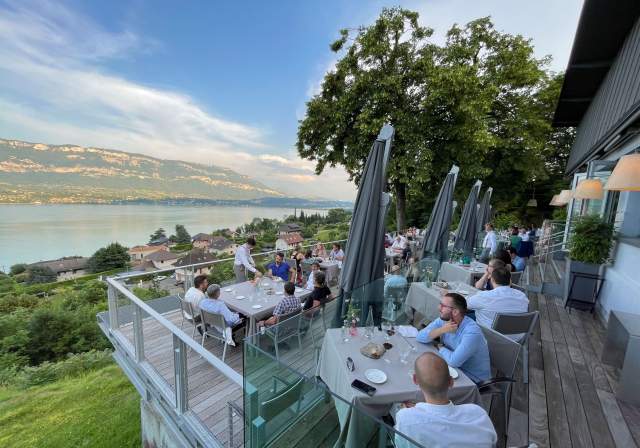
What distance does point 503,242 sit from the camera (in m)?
10.9

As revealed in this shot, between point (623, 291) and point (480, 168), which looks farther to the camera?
point (480, 168)

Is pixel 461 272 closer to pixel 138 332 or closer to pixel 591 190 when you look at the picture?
pixel 591 190

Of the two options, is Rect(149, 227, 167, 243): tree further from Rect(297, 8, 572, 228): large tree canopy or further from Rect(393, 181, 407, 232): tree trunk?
Rect(393, 181, 407, 232): tree trunk

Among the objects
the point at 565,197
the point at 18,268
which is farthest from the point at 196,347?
the point at 18,268

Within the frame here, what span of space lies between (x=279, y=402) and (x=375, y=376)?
0.83 meters

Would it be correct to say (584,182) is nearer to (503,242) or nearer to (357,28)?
(503,242)

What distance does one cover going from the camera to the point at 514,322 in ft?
10.7

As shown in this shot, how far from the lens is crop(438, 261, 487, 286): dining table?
6.13m

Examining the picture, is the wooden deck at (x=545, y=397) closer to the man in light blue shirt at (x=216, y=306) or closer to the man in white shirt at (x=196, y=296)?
the man in light blue shirt at (x=216, y=306)

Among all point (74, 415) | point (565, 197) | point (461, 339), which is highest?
point (565, 197)

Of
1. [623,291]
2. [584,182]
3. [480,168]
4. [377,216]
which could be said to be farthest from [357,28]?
[623,291]

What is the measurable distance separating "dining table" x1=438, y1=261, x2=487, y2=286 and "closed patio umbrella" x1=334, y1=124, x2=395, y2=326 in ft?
11.1

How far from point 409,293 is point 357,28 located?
12824mm

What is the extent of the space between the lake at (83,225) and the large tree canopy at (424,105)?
40.2 meters
